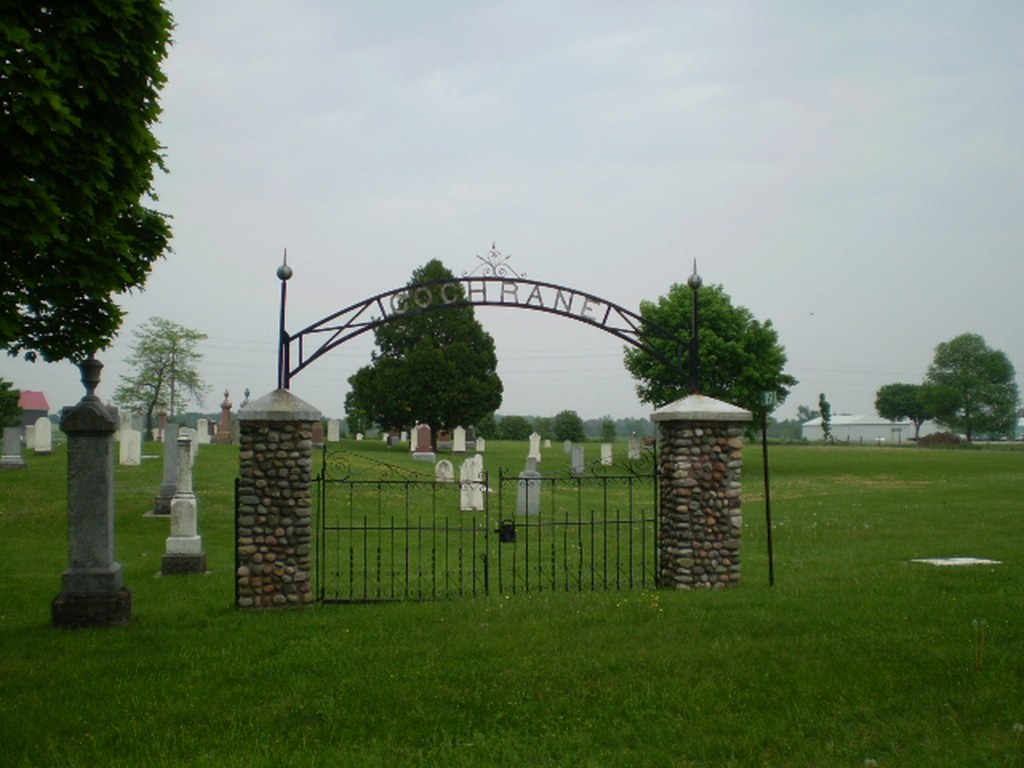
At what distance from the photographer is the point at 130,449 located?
2608 cm

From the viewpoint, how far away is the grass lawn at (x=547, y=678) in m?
5.55

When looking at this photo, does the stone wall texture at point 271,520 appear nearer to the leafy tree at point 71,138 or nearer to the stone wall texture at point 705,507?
the leafy tree at point 71,138

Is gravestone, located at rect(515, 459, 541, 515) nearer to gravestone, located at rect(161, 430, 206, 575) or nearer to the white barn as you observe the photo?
gravestone, located at rect(161, 430, 206, 575)

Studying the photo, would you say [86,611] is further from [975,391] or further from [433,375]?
[975,391]

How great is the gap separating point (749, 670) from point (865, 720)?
45.7 inches

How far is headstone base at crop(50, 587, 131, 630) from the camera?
9.27 m

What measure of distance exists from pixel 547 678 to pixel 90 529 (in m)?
5.51

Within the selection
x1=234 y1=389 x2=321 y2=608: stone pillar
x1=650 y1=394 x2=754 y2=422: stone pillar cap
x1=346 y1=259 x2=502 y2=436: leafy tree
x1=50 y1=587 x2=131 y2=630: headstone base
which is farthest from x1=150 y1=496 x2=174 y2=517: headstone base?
x1=346 y1=259 x2=502 y2=436: leafy tree

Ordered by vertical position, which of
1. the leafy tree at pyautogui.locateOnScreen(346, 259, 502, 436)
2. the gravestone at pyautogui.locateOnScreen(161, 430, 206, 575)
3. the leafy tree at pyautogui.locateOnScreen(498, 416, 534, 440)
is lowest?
the gravestone at pyautogui.locateOnScreen(161, 430, 206, 575)

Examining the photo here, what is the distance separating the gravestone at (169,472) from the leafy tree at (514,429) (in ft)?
184

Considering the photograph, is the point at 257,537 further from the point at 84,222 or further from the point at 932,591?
the point at 932,591

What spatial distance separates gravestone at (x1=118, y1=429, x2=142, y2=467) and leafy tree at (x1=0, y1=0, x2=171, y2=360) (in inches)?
703

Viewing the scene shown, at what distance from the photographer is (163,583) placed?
40.0 feet

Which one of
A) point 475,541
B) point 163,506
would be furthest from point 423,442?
point 475,541
